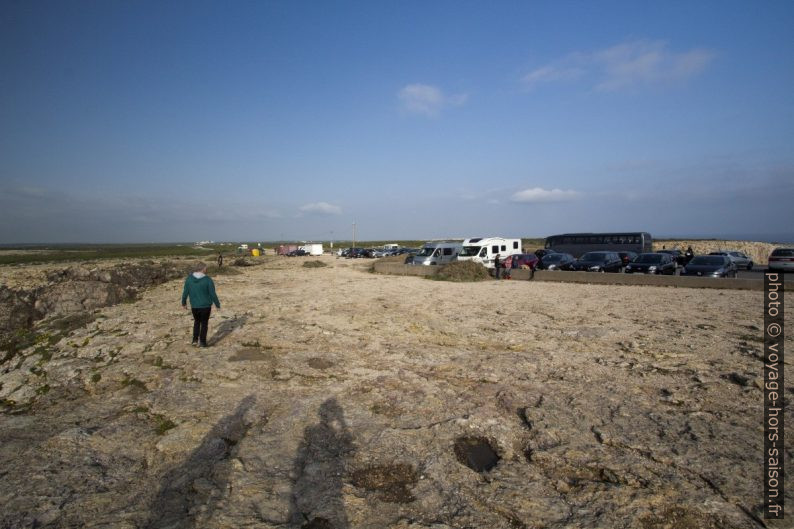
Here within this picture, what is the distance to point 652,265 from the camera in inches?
838

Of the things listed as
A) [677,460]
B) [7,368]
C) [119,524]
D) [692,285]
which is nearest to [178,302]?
[7,368]

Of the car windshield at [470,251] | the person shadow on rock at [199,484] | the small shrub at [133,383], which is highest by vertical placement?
the car windshield at [470,251]

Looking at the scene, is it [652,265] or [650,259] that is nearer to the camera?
[652,265]

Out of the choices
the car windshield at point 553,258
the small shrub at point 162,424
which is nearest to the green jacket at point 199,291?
the small shrub at point 162,424

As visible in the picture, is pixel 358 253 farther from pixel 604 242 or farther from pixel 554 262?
pixel 554 262

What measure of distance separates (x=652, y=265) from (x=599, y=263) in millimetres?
2767

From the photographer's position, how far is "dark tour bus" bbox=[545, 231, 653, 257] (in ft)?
123

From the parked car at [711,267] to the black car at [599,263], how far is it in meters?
3.89

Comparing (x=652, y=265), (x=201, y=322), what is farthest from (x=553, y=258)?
(x=201, y=322)

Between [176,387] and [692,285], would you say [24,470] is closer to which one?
[176,387]

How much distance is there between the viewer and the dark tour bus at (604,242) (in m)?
37.4

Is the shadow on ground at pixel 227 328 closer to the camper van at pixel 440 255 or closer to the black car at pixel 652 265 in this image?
the camper van at pixel 440 255

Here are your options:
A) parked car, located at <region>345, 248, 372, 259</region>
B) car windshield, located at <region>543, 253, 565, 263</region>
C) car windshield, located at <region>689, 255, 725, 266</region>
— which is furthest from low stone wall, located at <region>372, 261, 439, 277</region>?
parked car, located at <region>345, 248, 372, 259</region>

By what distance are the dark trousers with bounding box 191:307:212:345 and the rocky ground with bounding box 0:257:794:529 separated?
0.43m
